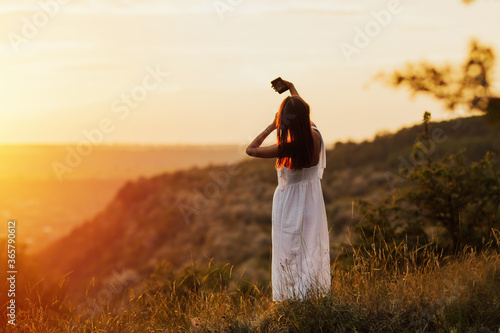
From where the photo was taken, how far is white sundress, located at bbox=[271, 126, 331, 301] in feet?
16.5

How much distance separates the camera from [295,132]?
4742 millimetres

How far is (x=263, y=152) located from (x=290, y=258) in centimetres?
101

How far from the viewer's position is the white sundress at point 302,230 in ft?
16.5

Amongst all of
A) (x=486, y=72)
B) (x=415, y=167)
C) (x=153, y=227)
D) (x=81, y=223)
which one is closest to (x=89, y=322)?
(x=415, y=167)

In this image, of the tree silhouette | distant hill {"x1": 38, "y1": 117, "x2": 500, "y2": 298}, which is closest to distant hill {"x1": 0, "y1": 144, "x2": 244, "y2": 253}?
distant hill {"x1": 38, "y1": 117, "x2": 500, "y2": 298}

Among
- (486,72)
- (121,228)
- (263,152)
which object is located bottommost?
(121,228)

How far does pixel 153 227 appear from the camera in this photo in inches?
→ 1626


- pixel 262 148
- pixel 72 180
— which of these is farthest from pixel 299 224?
pixel 72 180

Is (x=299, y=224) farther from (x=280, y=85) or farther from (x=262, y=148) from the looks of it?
(x=280, y=85)

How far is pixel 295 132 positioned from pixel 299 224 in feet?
2.82

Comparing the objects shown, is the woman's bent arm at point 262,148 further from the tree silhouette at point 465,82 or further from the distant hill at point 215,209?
the distant hill at point 215,209

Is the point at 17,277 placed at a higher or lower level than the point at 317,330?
higher

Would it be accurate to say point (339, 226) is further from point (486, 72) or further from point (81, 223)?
point (81, 223)

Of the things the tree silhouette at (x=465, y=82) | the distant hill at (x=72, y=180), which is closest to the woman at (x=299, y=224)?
the tree silhouette at (x=465, y=82)
